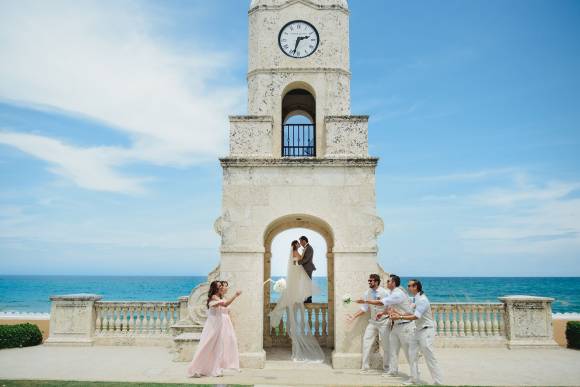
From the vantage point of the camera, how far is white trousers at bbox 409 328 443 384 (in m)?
8.58

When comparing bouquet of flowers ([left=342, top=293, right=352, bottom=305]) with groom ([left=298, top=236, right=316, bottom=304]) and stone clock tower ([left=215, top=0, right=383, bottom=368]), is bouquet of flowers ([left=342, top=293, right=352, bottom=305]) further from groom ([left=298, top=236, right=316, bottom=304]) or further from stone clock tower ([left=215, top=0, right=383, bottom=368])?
groom ([left=298, top=236, right=316, bottom=304])

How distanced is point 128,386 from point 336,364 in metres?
4.75

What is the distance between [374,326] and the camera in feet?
33.1

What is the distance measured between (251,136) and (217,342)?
17.0ft

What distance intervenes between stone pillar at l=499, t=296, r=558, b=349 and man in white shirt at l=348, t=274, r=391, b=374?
5.26 metres

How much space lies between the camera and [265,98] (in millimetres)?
11984

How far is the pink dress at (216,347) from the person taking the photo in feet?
31.0

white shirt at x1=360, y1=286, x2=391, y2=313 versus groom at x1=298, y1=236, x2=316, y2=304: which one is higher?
groom at x1=298, y1=236, x2=316, y2=304

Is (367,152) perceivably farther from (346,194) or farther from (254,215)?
(254,215)

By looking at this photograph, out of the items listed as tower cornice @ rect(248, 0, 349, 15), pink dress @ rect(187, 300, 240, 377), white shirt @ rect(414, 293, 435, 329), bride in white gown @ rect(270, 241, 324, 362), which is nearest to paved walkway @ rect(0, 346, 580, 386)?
pink dress @ rect(187, 300, 240, 377)

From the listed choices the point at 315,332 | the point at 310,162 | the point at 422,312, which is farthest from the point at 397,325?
the point at 310,162

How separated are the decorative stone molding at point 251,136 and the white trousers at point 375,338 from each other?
5.03 m

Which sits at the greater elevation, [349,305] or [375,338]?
[349,305]

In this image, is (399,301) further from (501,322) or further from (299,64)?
(299,64)
